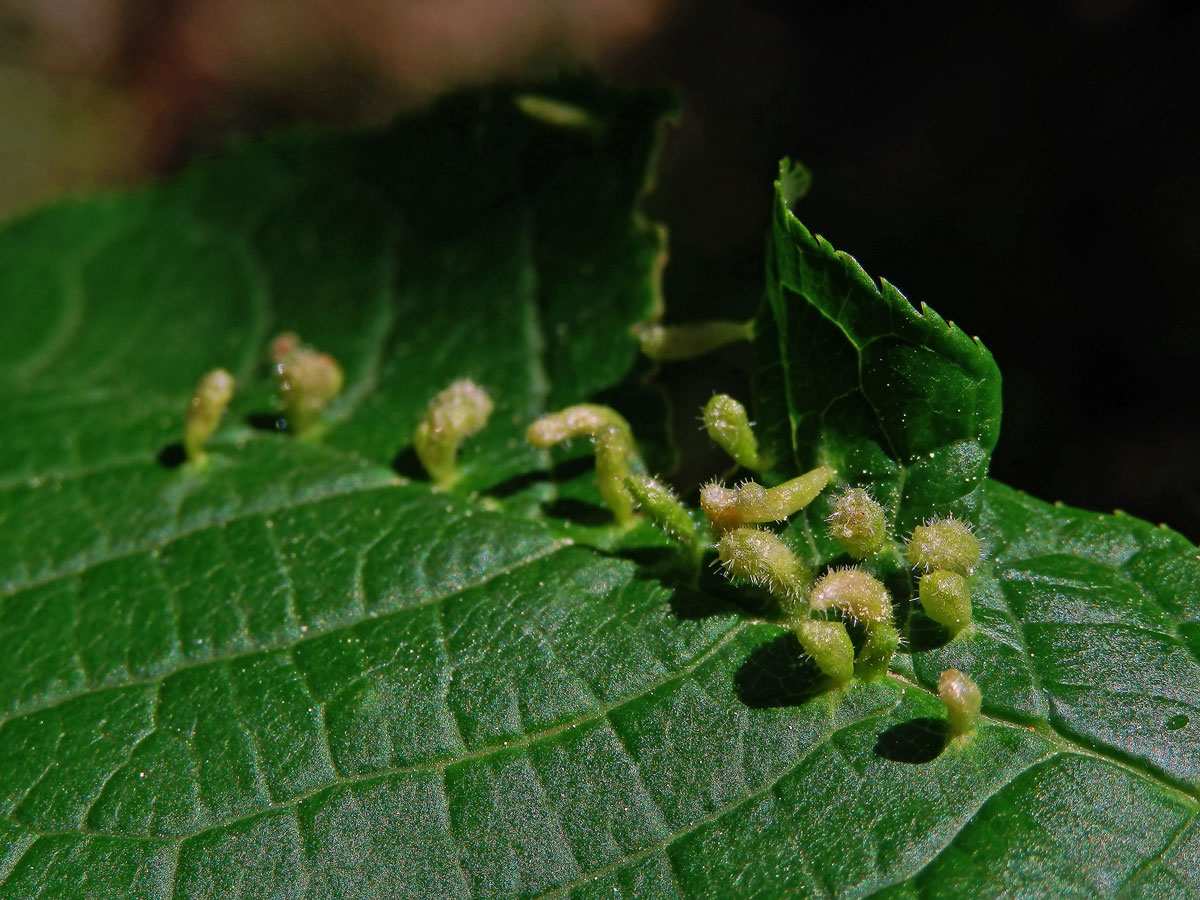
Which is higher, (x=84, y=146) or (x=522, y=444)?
(x=522, y=444)

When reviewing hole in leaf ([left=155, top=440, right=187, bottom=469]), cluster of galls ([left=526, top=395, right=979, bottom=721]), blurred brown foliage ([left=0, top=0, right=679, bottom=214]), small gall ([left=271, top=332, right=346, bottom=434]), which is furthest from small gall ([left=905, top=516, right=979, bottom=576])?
blurred brown foliage ([left=0, top=0, right=679, bottom=214])

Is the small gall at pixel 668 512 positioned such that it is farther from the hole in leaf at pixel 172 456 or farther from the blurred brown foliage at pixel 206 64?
the blurred brown foliage at pixel 206 64

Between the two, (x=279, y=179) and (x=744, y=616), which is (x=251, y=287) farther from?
(x=744, y=616)

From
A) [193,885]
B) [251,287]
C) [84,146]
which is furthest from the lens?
[84,146]

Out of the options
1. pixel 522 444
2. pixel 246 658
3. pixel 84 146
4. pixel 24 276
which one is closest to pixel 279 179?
pixel 24 276

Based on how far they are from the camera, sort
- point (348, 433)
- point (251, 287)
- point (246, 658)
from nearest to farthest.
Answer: point (246, 658) < point (348, 433) < point (251, 287)

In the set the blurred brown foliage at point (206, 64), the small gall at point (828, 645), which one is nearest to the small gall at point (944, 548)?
the small gall at point (828, 645)
